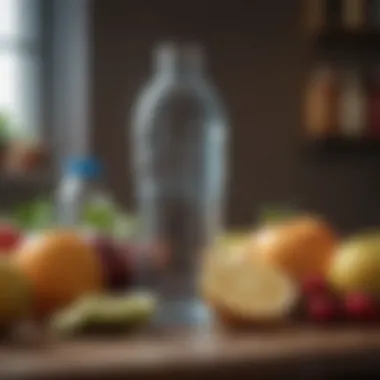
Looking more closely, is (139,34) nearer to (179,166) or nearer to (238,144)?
(238,144)

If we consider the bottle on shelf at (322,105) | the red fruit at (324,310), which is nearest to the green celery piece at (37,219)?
the red fruit at (324,310)

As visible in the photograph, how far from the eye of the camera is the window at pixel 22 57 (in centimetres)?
326

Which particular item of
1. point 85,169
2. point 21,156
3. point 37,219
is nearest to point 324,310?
point 85,169

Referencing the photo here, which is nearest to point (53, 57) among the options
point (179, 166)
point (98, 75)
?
point (98, 75)

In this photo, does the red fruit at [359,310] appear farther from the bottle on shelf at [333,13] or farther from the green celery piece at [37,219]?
the bottle on shelf at [333,13]

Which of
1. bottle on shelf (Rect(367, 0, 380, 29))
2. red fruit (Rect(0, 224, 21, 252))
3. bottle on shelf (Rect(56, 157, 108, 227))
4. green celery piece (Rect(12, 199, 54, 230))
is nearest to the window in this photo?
bottle on shelf (Rect(367, 0, 380, 29))

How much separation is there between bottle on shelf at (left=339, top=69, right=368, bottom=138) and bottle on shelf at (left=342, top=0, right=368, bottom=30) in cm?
15

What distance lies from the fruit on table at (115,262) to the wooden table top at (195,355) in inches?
5.5

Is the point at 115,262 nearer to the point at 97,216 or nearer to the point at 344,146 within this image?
the point at 97,216

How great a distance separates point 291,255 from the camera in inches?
44.2

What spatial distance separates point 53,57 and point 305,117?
795mm

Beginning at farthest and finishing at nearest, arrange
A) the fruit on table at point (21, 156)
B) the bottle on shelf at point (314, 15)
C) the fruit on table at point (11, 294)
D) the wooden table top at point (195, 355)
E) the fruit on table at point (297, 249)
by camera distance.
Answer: the bottle on shelf at point (314, 15) < the fruit on table at point (21, 156) < the fruit on table at point (297, 249) < the fruit on table at point (11, 294) < the wooden table top at point (195, 355)

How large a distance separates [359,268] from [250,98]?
2.45m

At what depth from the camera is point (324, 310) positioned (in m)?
1.01
